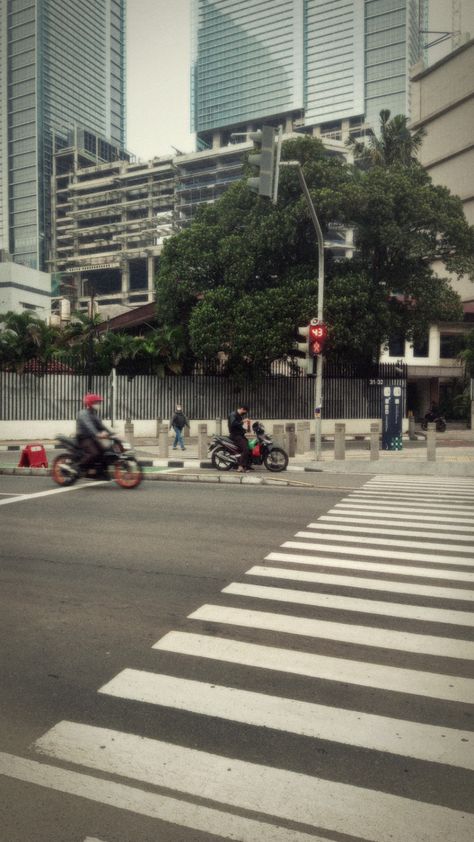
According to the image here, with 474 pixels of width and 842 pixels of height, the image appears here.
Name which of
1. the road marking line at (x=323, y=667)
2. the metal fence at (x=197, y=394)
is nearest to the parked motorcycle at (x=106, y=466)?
the road marking line at (x=323, y=667)

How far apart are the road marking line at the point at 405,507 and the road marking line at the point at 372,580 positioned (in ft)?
10.5

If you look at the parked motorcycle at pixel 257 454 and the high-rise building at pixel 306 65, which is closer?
the parked motorcycle at pixel 257 454

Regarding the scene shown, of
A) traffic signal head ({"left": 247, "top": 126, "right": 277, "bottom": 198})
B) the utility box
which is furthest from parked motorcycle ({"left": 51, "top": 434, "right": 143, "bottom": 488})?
traffic signal head ({"left": 247, "top": 126, "right": 277, "bottom": 198})

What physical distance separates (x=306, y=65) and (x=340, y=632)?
175167 millimetres

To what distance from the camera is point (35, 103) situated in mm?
168500

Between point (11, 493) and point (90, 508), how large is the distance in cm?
246

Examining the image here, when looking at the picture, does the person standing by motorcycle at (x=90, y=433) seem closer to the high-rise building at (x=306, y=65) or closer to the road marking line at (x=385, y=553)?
the road marking line at (x=385, y=553)

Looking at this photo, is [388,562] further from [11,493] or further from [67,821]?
[11,493]

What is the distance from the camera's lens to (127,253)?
12475 centimetres

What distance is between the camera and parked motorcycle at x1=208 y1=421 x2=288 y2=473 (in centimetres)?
1552

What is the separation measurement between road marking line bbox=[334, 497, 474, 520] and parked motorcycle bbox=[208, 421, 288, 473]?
14.7ft

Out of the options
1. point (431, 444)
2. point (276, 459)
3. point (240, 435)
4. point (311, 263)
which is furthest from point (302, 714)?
point (311, 263)

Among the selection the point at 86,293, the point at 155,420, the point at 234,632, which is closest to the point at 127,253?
the point at 86,293

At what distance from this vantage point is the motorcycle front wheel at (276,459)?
1574cm
